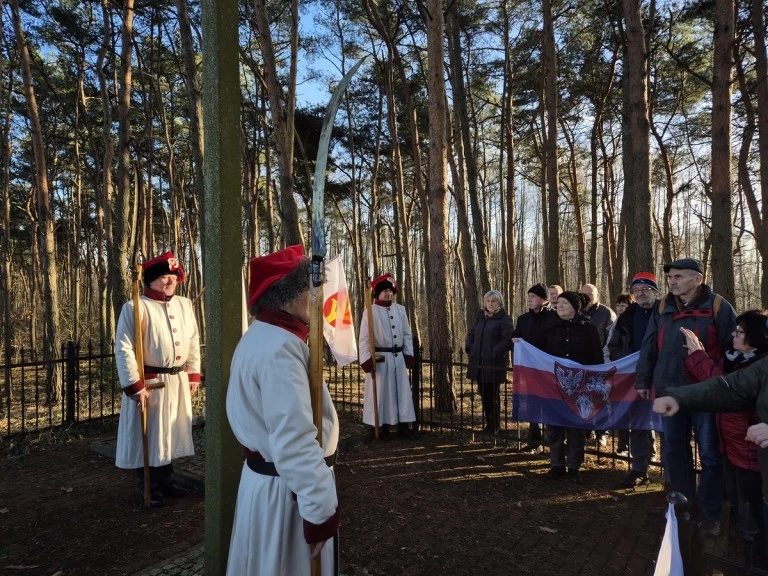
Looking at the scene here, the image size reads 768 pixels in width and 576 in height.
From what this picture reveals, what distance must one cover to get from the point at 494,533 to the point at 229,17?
13.2 ft

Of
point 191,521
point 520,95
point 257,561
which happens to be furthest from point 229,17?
point 520,95

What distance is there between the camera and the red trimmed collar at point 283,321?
2025 mm

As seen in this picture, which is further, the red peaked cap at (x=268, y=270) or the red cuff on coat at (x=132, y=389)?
the red cuff on coat at (x=132, y=389)

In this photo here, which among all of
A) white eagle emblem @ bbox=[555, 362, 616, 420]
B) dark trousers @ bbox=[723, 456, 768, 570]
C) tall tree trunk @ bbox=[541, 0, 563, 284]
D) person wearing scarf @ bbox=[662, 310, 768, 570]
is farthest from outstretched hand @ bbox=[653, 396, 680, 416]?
tall tree trunk @ bbox=[541, 0, 563, 284]

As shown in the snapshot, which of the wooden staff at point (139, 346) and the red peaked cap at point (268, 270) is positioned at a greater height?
the red peaked cap at point (268, 270)

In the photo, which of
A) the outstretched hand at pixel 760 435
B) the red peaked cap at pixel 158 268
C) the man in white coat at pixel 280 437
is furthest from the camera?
the red peaked cap at pixel 158 268

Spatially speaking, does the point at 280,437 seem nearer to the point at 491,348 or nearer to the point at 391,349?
the point at 391,349

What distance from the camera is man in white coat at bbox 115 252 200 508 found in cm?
427

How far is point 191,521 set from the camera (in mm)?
4203

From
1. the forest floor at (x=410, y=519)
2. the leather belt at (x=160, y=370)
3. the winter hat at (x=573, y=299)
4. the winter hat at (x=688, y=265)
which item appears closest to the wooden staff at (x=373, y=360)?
the forest floor at (x=410, y=519)

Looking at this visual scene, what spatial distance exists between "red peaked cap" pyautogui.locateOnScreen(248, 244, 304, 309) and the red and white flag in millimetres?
3763

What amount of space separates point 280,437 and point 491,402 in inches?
208

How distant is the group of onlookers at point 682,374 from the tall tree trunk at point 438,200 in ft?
4.04

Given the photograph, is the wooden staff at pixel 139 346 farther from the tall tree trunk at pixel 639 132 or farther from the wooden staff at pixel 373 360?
the tall tree trunk at pixel 639 132
